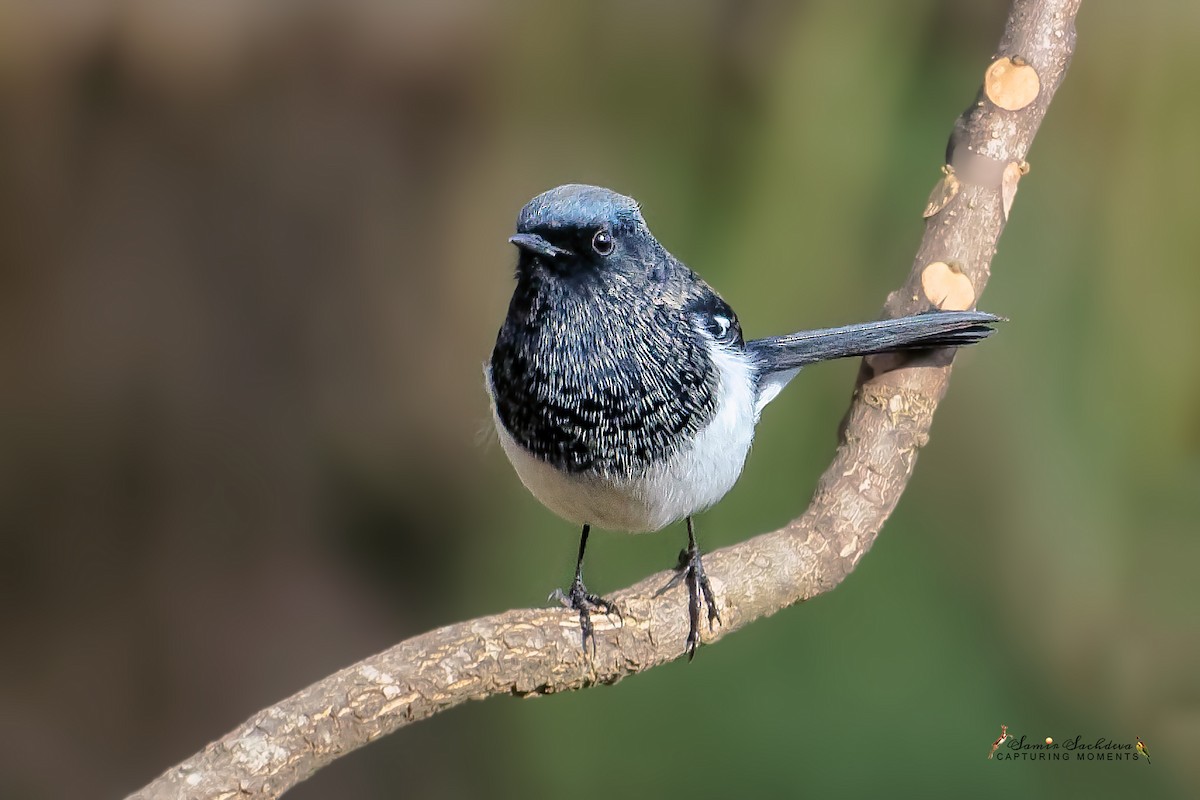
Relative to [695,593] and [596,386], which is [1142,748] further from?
[596,386]

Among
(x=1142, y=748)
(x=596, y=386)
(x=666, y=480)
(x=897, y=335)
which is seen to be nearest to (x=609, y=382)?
(x=596, y=386)

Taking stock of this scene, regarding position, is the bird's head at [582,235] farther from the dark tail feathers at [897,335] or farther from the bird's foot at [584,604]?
the bird's foot at [584,604]

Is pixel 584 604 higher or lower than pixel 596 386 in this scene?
lower

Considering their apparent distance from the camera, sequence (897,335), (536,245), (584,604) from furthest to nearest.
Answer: (897,335)
(584,604)
(536,245)

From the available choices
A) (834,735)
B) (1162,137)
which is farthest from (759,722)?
(1162,137)

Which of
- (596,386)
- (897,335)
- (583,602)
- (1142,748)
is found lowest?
(1142,748)

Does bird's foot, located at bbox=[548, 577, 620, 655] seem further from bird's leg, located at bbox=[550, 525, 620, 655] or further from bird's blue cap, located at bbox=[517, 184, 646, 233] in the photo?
bird's blue cap, located at bbox=[517, 184, 646, 233]

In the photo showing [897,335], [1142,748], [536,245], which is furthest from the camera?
[1142,748]
